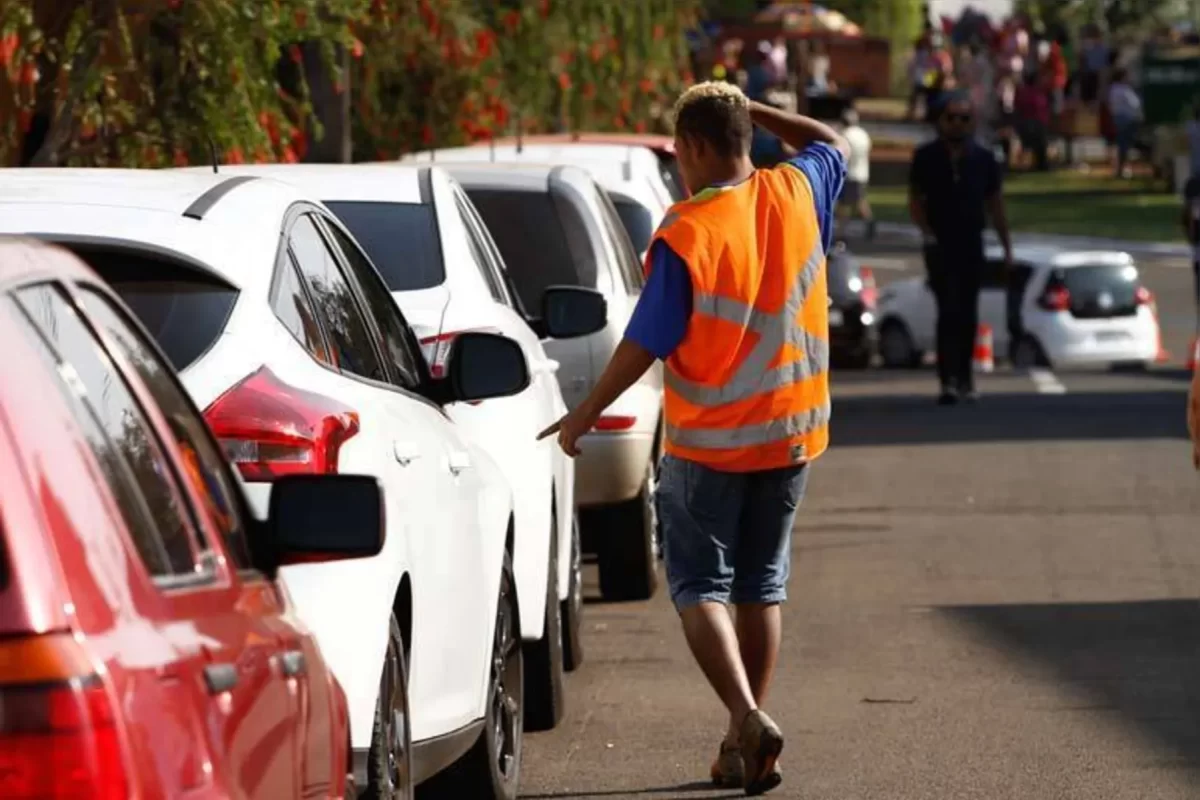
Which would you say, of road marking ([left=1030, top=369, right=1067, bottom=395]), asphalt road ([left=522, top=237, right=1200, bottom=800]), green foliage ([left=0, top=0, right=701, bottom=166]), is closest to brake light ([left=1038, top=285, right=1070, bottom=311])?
road marking ([left=1030, top=369, right=1067, bottom=395])

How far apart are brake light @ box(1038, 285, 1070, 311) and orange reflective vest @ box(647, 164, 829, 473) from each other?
2281 cm

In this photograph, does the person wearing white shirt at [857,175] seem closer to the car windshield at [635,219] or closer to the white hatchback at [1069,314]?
the white hatchback at [1069,314]

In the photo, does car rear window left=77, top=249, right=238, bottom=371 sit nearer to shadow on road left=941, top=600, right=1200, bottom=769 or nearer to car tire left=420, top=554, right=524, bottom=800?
car tire left=420, top=554, right=524, bottom=800

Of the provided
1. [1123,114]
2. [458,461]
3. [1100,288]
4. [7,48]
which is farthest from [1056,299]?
[1123,114]

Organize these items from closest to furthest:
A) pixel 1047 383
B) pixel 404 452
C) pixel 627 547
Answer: pixel 404 452 → pixel 627 547 → pixel 1047 383

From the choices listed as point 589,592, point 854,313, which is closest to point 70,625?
point 589,592

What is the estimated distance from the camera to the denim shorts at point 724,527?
27.1 ft

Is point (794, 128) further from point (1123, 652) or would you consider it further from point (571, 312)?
point (1123, 652)

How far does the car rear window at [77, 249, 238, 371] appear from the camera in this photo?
5.86 m

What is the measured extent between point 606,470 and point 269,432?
20.1ft

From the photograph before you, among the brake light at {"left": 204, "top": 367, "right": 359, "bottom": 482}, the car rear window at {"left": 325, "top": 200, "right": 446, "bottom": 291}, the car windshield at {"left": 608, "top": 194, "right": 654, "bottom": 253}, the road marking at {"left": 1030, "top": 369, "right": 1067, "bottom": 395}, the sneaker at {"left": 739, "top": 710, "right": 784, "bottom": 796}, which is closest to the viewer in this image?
the brake light at {"left": 204, "top": 367, "right": 359, "bottom": 482}

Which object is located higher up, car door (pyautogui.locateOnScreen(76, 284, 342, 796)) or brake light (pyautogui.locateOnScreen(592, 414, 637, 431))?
car door (pyautogui.locateOnScreen(76, 284, 342, 796))

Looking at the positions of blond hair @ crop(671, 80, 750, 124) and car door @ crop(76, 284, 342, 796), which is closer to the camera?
car door @ crop(76, 284, 342, 796)

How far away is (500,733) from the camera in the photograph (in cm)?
782
